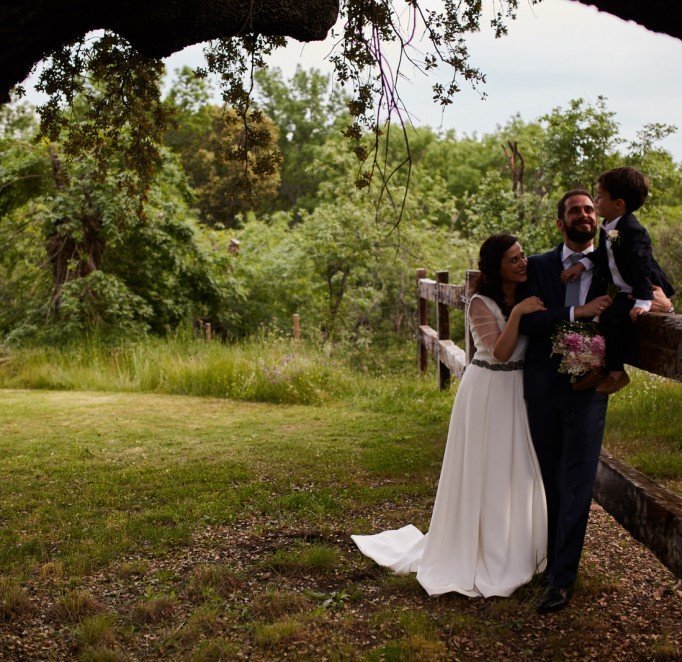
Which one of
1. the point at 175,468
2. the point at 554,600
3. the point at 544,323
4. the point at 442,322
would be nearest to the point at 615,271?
the point at 544,323

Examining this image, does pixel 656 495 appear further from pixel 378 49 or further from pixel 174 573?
pixel 378 49

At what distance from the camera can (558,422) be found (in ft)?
14.1

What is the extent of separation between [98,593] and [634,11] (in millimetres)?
3959

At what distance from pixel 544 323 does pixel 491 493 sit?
102 cm

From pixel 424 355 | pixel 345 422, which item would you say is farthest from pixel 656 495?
pixel 424 355

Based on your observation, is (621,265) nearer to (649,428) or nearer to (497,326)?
(497,326)

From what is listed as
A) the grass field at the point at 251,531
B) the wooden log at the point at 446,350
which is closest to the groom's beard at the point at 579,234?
the grass field at the point at 251,531

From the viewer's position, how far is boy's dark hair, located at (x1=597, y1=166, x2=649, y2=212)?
3.83m

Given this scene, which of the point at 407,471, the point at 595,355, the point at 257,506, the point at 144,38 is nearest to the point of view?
the point at 144,38

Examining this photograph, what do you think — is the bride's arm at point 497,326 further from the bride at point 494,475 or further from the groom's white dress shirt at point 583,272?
the groom's white dress shirt at point 583,272

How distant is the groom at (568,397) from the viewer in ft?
13.4

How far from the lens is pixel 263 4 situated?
3.89 meters

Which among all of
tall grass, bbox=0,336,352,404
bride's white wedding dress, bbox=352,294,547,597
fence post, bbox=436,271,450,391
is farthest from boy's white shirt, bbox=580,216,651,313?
tall grass, bbox=0,336,352,404

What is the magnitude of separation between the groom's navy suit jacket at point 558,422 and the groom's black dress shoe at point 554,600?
0.04 m
